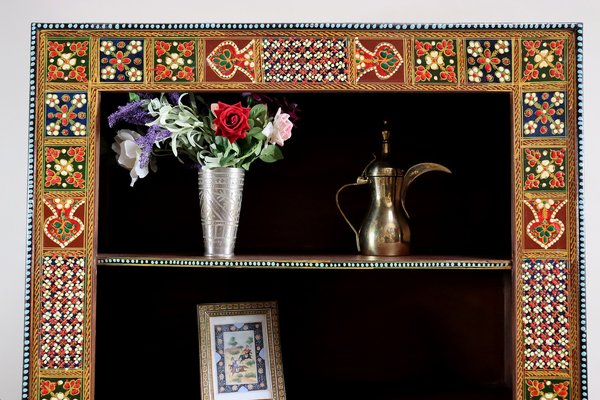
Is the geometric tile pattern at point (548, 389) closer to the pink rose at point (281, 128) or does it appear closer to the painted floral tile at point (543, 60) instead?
the painted floral tile at point (543, 60)

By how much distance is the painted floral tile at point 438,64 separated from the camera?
1706 millimetres

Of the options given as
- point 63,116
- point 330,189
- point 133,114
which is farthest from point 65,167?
point 330,189

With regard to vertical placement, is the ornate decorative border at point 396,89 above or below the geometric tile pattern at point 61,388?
above

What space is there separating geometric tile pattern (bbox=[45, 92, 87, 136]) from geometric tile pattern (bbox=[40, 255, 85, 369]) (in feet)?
1.11

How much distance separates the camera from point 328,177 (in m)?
2.18

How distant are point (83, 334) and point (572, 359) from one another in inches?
50.9

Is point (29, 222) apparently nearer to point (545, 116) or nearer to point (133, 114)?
point (133, 114)

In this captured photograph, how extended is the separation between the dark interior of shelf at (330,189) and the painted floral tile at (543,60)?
44 centimetres

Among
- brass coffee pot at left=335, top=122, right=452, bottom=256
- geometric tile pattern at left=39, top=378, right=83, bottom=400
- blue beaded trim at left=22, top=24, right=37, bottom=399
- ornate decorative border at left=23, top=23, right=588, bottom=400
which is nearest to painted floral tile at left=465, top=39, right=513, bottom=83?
ornate decorative border at left=23, top=23, right=588, bottom=400

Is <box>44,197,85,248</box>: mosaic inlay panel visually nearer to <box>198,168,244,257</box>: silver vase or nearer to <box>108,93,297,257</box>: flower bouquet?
<box>108,93,297,257</box>: flower bouquet

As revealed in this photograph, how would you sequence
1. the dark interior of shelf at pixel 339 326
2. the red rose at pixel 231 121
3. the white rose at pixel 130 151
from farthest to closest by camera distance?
the dark interior of shelf at pixel 339 326, the white rose at pixel 130 151, the red rose at pixel 231 121

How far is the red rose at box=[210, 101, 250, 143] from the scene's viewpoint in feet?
5.80

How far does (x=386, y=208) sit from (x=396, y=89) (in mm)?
407

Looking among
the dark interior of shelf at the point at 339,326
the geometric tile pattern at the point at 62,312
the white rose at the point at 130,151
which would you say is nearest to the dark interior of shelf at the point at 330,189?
the dark interior of shelf at the point at 339,326
